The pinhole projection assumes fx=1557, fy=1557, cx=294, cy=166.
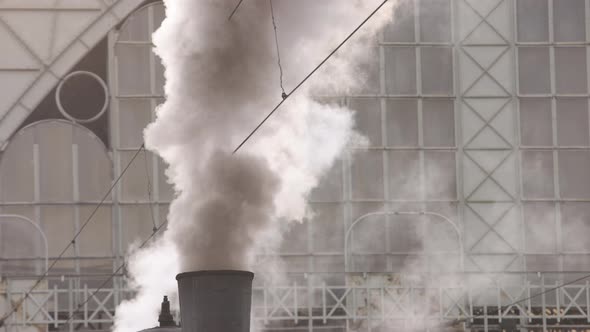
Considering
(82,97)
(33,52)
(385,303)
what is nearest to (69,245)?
(82,97)

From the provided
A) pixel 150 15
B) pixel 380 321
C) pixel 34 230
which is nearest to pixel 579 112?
pixel 380 321

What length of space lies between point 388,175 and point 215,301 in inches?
588

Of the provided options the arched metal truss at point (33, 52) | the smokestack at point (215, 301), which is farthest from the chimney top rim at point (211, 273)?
the arched metal truss at point (33, 52)

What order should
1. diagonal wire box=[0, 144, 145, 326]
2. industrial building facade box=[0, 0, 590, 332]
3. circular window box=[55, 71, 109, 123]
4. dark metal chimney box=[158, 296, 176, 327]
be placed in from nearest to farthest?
dark metal chimney box=[158, 296, 176, 327]
diagonal wire box=[0, 144, 145, 326]
industrial building facade box=[0, 0, 590, 332]
circular window box=[55, 71, 109, 123]

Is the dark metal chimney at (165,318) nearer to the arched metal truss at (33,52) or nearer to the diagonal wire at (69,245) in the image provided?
the diagonal wire at (69,245)

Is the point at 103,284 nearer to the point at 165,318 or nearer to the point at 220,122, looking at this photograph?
the point at 165,318

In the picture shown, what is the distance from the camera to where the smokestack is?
1756cm

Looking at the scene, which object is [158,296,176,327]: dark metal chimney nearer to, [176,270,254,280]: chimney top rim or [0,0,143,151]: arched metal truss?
[176,270,254,280]: chimney top rim

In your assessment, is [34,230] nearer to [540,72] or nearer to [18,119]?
[18,119]

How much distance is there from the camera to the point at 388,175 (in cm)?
3216

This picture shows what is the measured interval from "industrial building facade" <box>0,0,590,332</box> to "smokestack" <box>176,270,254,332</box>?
524 inches

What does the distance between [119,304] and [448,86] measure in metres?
8.15

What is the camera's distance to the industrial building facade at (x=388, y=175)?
31.5 meters

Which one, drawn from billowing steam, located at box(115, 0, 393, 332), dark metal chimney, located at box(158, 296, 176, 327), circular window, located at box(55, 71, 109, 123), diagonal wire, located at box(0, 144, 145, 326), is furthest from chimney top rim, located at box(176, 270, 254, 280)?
circular window, located at box(55, 71, 109, 123)
